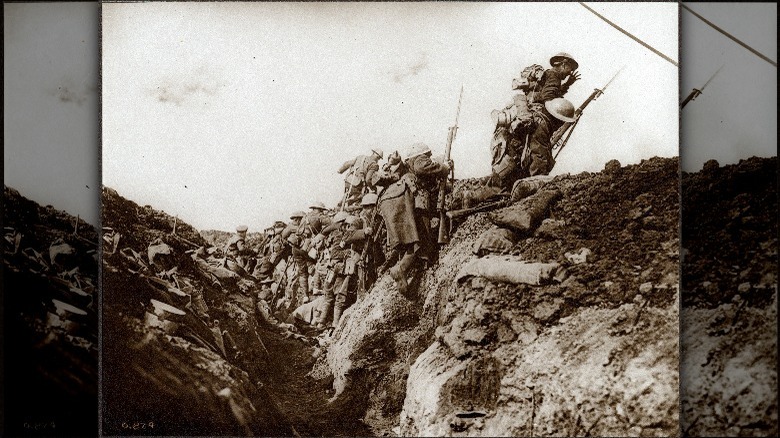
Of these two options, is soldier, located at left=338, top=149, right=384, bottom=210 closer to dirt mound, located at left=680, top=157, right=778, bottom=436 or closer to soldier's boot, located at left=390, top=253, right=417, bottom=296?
soldier's boot, located at left=390, top=253, right=417, bottom=296

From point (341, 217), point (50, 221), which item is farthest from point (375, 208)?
point (50, 221)

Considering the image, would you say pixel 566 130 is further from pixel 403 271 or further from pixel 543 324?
pixel 403 271

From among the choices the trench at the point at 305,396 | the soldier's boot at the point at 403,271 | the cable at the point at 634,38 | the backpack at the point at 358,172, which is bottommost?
the trench at the point at 305,396

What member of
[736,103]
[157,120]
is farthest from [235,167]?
[736,103]

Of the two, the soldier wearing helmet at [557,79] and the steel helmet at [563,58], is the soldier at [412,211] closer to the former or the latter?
the soldier wearing helmet at [557,79]

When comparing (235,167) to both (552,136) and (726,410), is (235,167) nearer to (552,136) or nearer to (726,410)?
(552,136)

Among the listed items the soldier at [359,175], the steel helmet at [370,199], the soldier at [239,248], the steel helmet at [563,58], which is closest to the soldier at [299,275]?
the soldier at [239,248]
